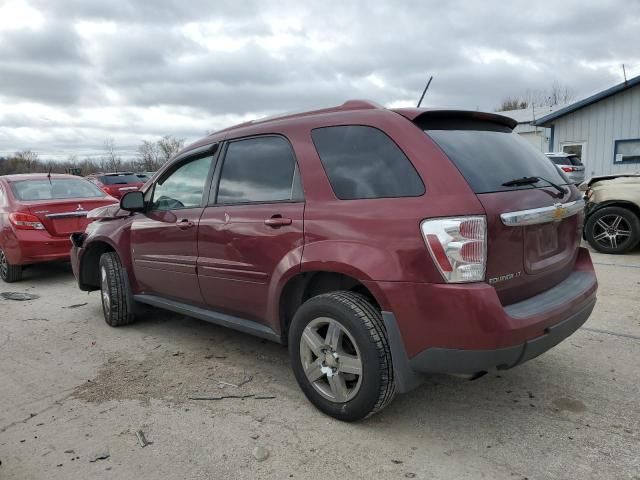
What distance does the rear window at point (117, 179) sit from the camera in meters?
16.2

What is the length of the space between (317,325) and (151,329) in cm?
259

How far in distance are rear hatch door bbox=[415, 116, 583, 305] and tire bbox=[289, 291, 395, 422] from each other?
0.68 m

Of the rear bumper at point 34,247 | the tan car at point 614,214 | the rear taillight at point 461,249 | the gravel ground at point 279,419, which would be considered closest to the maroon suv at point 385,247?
the rear taillight at point 461,249

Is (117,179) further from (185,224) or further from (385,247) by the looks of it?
(385,247)

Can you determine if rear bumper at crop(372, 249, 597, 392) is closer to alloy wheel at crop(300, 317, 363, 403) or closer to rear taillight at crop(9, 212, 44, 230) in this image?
alloy wheel at crop(300, 317, 363, 403)

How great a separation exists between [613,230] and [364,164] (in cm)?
667

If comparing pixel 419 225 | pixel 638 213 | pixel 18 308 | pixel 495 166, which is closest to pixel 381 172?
pixel 419 225

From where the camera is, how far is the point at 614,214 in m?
7.67

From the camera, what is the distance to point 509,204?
249cm

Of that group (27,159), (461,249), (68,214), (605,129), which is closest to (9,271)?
(68,214)

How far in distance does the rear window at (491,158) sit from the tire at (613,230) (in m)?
5.45

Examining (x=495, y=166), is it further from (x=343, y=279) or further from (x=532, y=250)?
(x=343, y=279)

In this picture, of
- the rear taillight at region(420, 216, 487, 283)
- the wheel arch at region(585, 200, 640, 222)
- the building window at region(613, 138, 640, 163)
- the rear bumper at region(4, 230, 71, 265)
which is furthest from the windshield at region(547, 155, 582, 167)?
the rear taillight at region(420, 216, 487, 283)

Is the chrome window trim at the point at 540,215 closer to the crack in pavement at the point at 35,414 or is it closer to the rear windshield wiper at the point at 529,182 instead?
the rear windshield wiper at the point at 529,182
